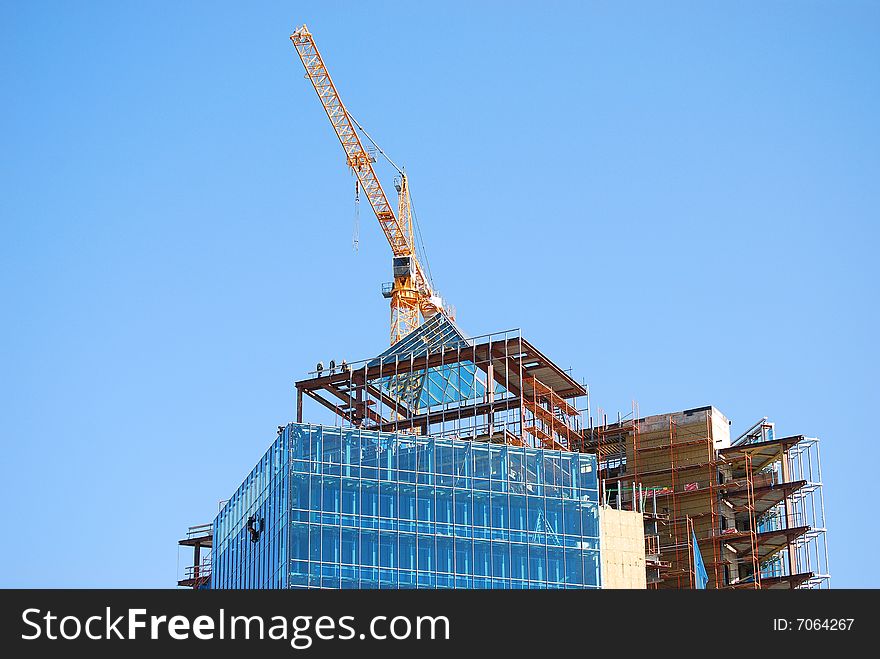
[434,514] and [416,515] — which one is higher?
[434,514]

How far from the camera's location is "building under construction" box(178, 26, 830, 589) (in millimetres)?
133375

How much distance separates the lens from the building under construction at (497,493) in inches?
5251

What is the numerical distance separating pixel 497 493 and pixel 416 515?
6597mm

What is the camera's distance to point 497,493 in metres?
138

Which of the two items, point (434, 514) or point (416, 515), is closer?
point (416, 515)

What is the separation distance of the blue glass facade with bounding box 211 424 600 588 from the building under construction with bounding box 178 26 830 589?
5.4 inches

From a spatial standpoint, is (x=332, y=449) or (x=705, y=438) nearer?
(x=332, y=449)

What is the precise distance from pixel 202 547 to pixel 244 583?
3897 cm

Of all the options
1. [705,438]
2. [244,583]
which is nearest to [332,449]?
[244,583]

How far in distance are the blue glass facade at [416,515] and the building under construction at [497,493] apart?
0.14 meters
